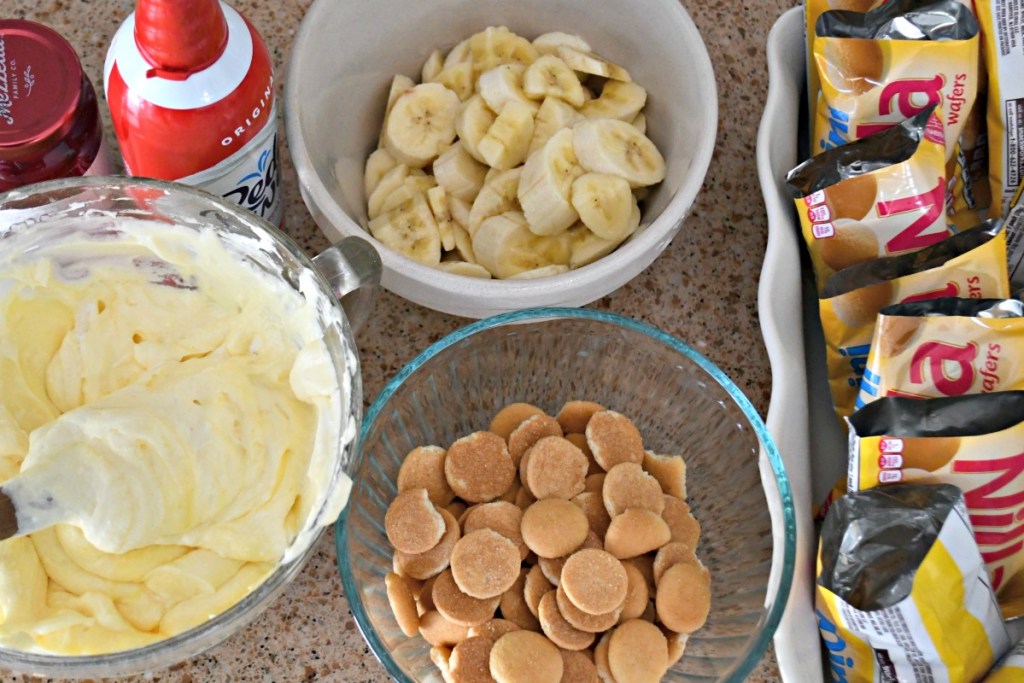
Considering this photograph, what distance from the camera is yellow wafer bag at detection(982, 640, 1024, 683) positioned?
762 mm

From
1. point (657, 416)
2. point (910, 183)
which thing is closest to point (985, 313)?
point (910, 183)

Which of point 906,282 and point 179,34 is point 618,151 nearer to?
point 906,282

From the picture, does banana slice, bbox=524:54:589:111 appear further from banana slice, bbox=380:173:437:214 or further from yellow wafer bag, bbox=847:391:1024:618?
yellow wafer bag, bbox=847:391:1024:618

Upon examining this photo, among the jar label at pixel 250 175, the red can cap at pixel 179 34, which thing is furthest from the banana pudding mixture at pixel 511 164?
the red can cap at pixel 179 34

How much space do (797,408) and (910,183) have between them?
0.21m

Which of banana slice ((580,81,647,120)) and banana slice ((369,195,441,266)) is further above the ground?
banana slice ((580,81,647,120))

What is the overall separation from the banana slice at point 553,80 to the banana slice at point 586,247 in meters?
0.13

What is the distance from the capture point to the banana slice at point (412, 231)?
95 cm

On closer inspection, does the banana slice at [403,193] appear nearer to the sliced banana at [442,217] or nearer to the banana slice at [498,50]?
the sliced banana at [442,217]

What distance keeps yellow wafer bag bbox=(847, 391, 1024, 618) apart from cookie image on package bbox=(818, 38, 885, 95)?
288 millimetres

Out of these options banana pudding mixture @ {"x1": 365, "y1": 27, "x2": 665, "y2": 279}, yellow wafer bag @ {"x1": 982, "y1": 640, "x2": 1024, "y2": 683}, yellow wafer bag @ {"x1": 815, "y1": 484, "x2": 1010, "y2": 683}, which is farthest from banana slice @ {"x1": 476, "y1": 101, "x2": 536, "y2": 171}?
yellow wafer bag @ {"x1": 982, "y1": 640, "x2": 1024, "y2": 683}

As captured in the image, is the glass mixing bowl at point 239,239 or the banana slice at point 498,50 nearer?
the glass mixing bowl at point 239,239

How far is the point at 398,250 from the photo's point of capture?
93 cm

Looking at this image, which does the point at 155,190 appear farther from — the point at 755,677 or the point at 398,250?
the point at 755,677
